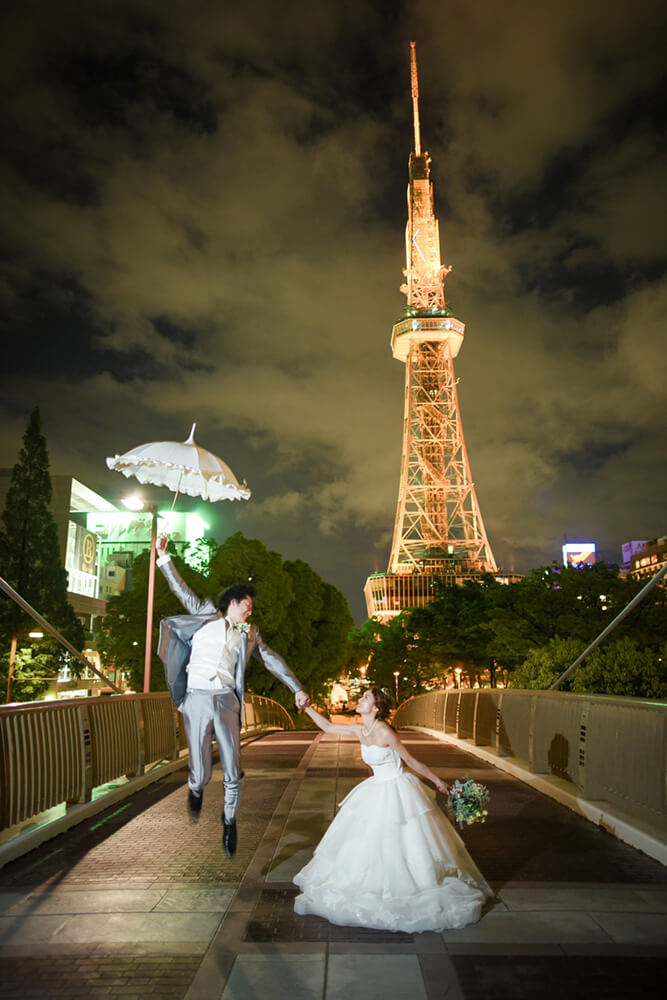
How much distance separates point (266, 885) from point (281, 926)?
2.91ft

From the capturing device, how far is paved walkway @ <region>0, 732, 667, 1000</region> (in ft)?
12.9

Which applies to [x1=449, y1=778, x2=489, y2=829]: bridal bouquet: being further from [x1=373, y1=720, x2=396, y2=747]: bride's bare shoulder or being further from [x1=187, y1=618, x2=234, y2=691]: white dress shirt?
[x1=187, y1=618, x2=234, y2=691]: white dress shirt

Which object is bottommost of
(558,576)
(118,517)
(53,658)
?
(53,658)

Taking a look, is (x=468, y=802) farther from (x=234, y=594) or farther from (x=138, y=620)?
(x=138, y=620)

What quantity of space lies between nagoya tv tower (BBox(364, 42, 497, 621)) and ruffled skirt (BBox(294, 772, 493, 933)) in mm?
116897

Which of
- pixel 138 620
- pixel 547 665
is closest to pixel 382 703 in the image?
pixel 547 665

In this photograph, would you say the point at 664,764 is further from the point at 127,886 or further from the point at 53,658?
the point at 53,658

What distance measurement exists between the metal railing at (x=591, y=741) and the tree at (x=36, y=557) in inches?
1263

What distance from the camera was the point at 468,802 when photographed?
5594mm

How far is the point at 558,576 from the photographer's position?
3266cm

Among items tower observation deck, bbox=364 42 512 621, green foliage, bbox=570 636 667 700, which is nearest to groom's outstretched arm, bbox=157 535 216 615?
green foliage, bbox=570 636 667 700

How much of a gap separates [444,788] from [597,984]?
1.71 m

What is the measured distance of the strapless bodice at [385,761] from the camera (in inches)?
212

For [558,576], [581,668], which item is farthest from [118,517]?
[581,668]
